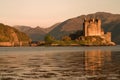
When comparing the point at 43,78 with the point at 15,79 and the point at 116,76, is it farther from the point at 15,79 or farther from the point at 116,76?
the point at 116,76

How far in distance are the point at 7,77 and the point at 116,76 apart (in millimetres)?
14822

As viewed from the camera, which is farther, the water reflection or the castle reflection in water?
the castle reflection in water

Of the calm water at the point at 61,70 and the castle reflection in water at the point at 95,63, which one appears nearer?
the calm water at the point at 61,70

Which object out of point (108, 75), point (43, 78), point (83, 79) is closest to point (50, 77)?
point (43, 78)

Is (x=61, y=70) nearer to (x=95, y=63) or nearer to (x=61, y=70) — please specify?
(x=61, y=70)

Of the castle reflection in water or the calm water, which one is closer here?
the calm water

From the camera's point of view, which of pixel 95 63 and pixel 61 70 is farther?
pixel 95 63

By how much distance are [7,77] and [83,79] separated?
33.8ft

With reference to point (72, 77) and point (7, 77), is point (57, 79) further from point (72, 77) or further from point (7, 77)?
point (7, 77)

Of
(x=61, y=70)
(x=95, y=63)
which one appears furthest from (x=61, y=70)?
(x=95, y=63)

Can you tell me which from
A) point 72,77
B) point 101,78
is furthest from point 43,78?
point 101,78

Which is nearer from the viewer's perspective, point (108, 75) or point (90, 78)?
point (90, 78)

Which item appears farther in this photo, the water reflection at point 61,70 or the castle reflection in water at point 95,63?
the castle reflection in water at point 95,63

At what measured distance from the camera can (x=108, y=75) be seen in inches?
1827
